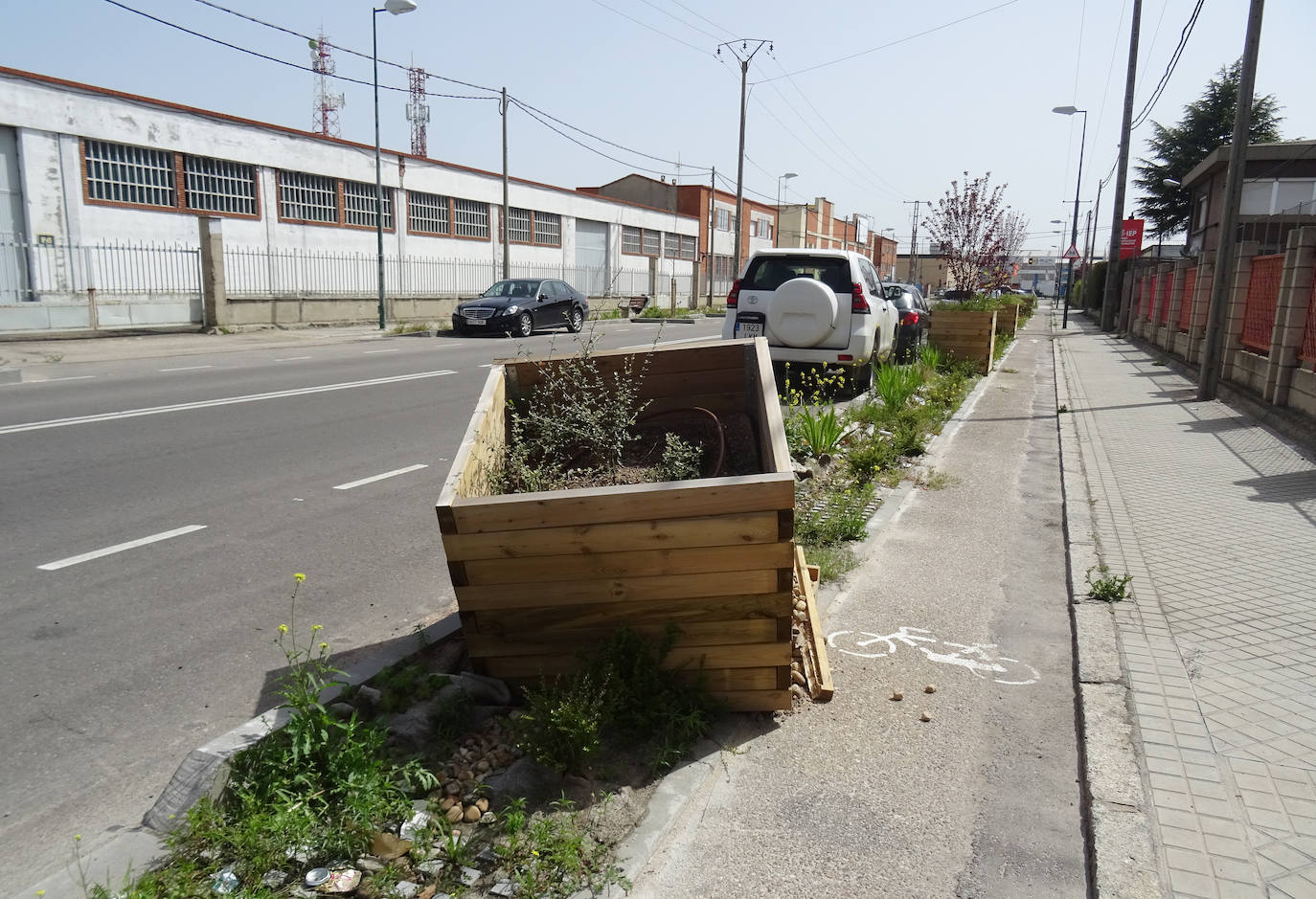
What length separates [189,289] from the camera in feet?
80.3

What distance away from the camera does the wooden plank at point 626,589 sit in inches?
134

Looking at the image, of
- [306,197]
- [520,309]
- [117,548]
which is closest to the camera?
[117,548]

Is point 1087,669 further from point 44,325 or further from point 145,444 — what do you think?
point 44,325

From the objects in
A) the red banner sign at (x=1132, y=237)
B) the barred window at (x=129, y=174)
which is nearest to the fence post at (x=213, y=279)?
the barred window at (x=129, y=174)

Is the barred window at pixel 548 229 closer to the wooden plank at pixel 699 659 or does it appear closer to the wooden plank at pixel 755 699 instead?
the wooden plank at pixel 699 659

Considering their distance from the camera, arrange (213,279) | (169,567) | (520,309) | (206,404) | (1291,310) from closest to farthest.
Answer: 1. (169,567)
2. (1291,310)
3. (206,404)
4. (213,279)
5. (520,309)

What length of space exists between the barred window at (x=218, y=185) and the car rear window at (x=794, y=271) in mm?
19851

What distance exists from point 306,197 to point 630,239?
78.9 ft

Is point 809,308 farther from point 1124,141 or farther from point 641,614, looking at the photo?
point 1124,141

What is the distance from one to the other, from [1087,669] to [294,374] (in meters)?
13.7

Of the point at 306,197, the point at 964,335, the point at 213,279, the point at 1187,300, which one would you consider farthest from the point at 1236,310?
the point at 306,197

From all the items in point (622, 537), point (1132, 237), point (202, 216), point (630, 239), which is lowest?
point (622, 537)

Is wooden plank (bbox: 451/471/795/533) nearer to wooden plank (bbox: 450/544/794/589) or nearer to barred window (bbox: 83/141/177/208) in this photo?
wooden plank (bbox: 450/544/794/589)

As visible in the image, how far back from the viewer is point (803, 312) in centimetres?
1202
